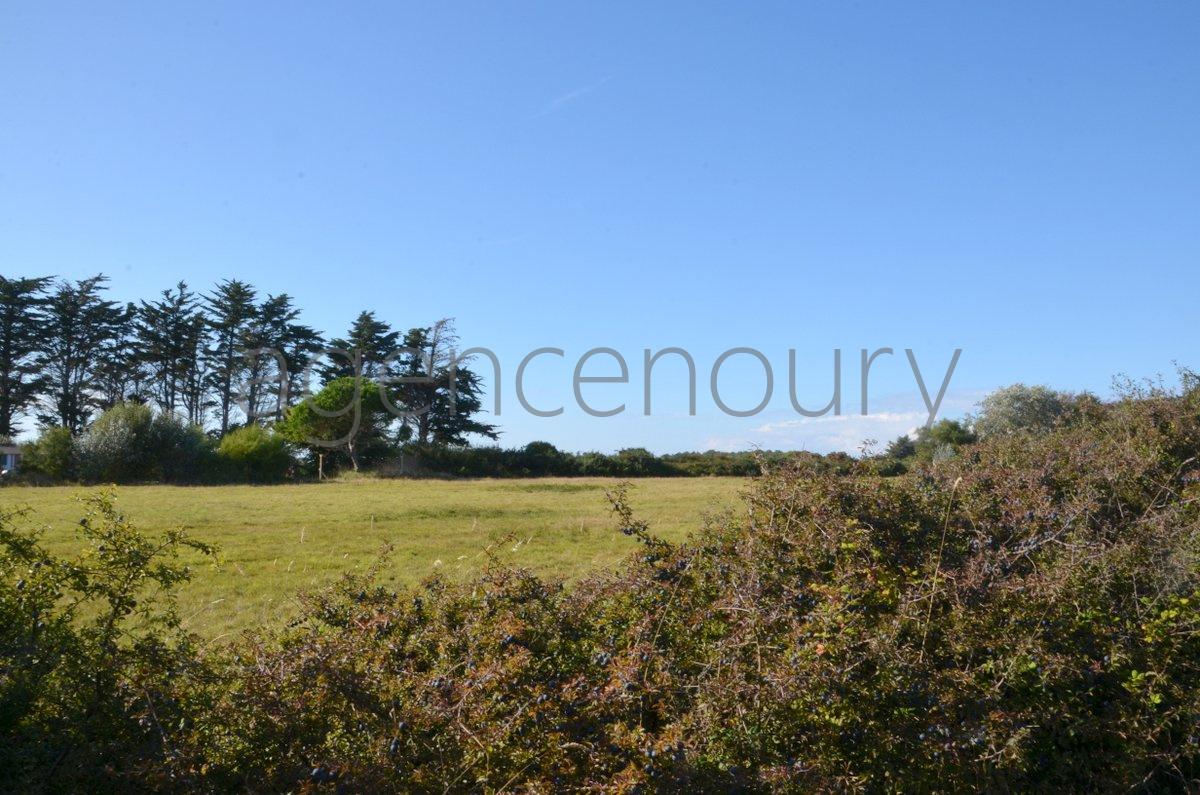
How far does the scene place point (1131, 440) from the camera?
597 centimetres

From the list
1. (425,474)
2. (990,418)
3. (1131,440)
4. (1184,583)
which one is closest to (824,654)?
(1184,583)

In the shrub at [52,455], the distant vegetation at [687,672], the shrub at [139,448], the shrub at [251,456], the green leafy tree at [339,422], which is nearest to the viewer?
the distant vegetation at [687,672]

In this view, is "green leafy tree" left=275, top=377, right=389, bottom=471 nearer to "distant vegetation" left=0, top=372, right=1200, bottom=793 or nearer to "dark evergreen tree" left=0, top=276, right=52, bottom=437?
"dark evergreen tree" left=0, top=276, right=52, bottom=437

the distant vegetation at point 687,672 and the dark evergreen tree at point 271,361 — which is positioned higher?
the dark evergreen tree at point 271,361

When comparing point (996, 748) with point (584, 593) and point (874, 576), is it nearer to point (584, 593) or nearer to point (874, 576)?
point (874, 576)

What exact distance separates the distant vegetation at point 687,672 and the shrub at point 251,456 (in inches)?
1402

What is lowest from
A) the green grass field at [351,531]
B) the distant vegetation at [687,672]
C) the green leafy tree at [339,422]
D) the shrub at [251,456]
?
the green grass field at [351,531]

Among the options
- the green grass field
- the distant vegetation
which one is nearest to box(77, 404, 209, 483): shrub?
the green grass field

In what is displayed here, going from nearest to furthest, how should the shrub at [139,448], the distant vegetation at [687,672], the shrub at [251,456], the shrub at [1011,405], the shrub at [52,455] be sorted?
the distant vegetation at [687,672], the shrub at [1011,405], the shrub at [139,448], the shrub at [52,455], the shrub at [251,456]

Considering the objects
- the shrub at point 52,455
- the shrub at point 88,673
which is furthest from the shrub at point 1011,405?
the shrub at point 52,455

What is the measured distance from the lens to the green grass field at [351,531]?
842cm

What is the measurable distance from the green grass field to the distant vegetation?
27.3 inches

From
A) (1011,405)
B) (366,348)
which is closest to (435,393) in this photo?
(366,348)

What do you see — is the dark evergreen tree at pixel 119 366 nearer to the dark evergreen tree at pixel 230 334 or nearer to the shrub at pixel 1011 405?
the dark evergreen tree at pixel 230 334
